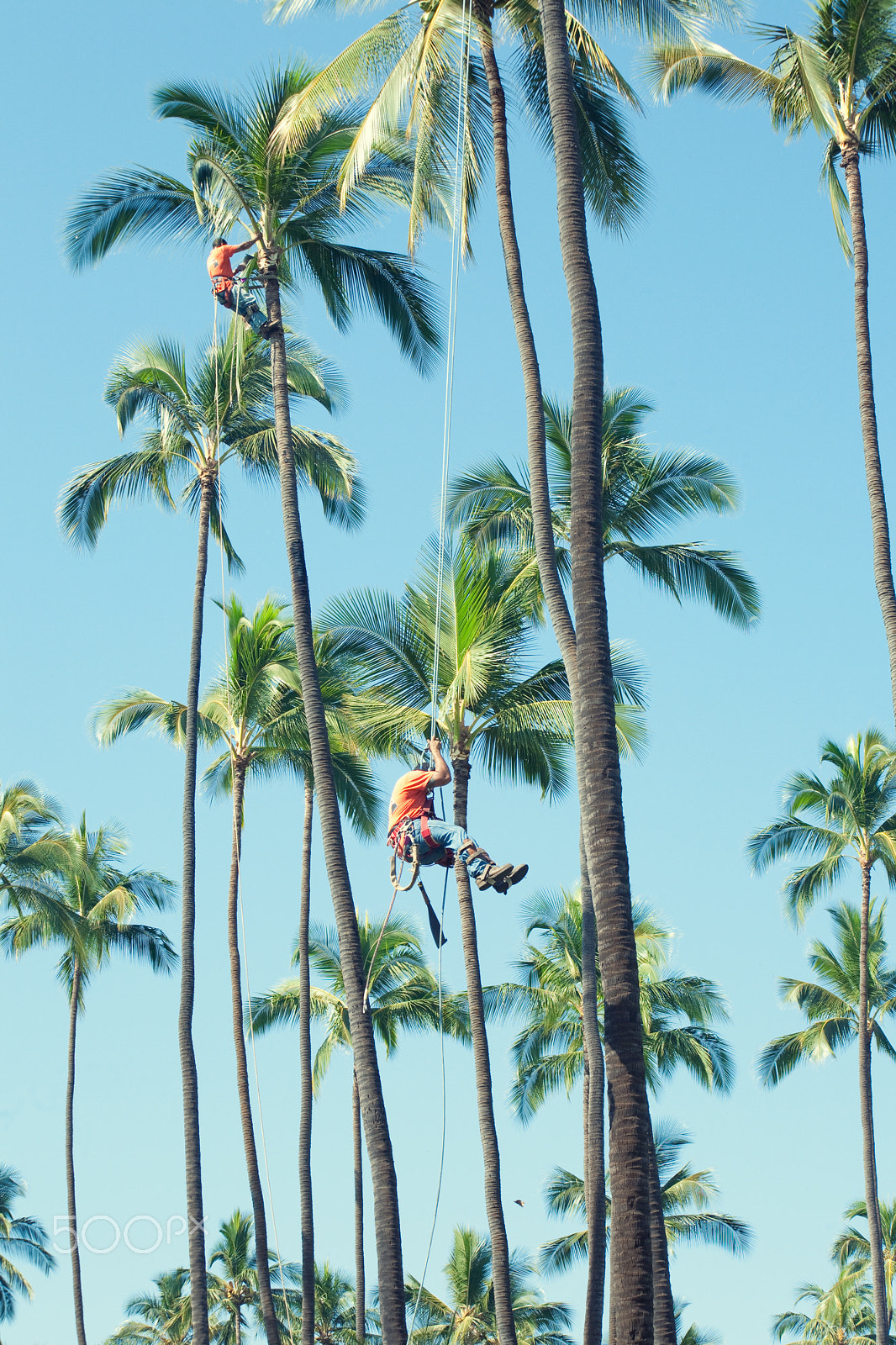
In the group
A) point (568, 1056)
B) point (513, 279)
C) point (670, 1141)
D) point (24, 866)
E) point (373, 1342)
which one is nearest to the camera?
point (513, 279)

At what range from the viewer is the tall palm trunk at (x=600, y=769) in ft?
28.9

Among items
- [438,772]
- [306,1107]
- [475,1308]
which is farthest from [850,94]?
[475,1308]

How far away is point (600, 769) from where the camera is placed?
1013 cm

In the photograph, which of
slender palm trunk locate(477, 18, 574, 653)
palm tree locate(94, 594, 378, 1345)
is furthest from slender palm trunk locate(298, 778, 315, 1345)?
slender palm trunk locate(477, 18, 574, 653)

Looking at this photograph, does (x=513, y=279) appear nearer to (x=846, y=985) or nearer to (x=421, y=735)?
(x=421, y=735)

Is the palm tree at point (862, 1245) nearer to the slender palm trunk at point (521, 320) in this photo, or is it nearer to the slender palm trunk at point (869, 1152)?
the slender palm trunk at point (869, 1152)

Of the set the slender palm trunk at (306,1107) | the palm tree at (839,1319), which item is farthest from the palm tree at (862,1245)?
the slender palm trunk at (306,1107)

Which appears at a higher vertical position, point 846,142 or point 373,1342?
point 846,142

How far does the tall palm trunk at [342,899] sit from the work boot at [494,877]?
2.64 meters

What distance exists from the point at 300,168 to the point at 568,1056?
19791 millimetres

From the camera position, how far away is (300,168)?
18781 millimetres

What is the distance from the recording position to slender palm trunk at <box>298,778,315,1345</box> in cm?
2534

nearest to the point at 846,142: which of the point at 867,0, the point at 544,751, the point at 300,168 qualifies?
the point at 867,0

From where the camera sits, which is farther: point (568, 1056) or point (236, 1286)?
point (236, 1286)
